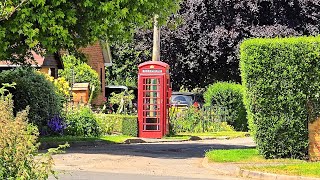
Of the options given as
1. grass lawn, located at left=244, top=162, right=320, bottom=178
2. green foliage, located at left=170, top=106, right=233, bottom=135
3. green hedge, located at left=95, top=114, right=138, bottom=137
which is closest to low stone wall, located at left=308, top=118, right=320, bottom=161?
grass lawn, located at left=244, top=162, right=320, bottom=178

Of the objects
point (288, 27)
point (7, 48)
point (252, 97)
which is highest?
point (288, 27)

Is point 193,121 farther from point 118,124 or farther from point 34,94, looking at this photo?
point 34,94

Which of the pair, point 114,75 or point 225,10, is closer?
point 225,10

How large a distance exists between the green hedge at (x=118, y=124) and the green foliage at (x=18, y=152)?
62.8 feet

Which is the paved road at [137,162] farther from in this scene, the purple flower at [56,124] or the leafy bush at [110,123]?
the leafy bush at [110,123]

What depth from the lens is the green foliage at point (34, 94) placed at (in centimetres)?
2372

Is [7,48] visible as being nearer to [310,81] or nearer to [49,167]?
[310,81]

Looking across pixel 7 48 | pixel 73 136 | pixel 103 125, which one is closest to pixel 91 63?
pixel 103 125

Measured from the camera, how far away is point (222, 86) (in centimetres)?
3434

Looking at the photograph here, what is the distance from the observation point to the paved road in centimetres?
1531

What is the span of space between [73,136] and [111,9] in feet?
25.9

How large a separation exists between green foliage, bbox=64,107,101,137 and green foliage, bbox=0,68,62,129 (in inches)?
42.1

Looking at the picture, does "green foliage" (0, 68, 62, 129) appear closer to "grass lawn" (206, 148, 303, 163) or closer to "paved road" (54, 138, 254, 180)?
"paved road" (54, 138, 254, 180)

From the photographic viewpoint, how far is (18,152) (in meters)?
8.20
